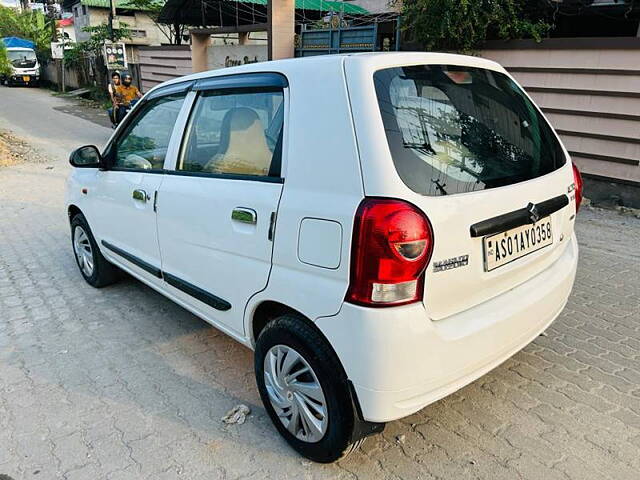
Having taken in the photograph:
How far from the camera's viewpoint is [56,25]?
117ft

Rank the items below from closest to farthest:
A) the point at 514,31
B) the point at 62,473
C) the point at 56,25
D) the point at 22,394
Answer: the point at 62,473, the point at 22,394, the point at 514,31, the point at 56,25

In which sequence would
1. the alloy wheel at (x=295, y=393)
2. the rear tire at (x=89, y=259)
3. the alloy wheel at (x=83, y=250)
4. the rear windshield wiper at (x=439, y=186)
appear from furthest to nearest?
the alloy wheel at (x=83, y=250) < the rear tire at (x=89, y=259) < the alloy wheel at (x=295, y=393) < the rear windshield wiper at (x=439, y=186)

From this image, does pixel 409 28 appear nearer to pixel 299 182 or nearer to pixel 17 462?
pixel 299 182

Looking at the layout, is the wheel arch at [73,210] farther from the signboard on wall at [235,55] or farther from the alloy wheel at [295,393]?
the signboard on wall at [235,55]

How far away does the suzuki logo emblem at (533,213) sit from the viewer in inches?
87.5

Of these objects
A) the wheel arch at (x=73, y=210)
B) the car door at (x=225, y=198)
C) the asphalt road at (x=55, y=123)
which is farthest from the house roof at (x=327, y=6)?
the car door at (x=225, y=198)

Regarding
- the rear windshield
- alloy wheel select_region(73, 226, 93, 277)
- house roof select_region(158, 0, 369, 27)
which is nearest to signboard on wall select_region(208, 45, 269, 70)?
house roof select_region(158, 0, 369, 27)

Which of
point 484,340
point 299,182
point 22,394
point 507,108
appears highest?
point 507,108

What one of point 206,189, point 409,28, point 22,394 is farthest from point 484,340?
point 409,28

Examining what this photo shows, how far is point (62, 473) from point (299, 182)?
5.63 ft

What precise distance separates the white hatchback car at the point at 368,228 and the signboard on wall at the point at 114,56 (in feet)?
50.5

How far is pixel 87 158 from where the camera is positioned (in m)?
3.79

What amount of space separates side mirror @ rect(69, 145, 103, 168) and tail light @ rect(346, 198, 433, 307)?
2697mm

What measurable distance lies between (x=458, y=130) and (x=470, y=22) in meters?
5.78
